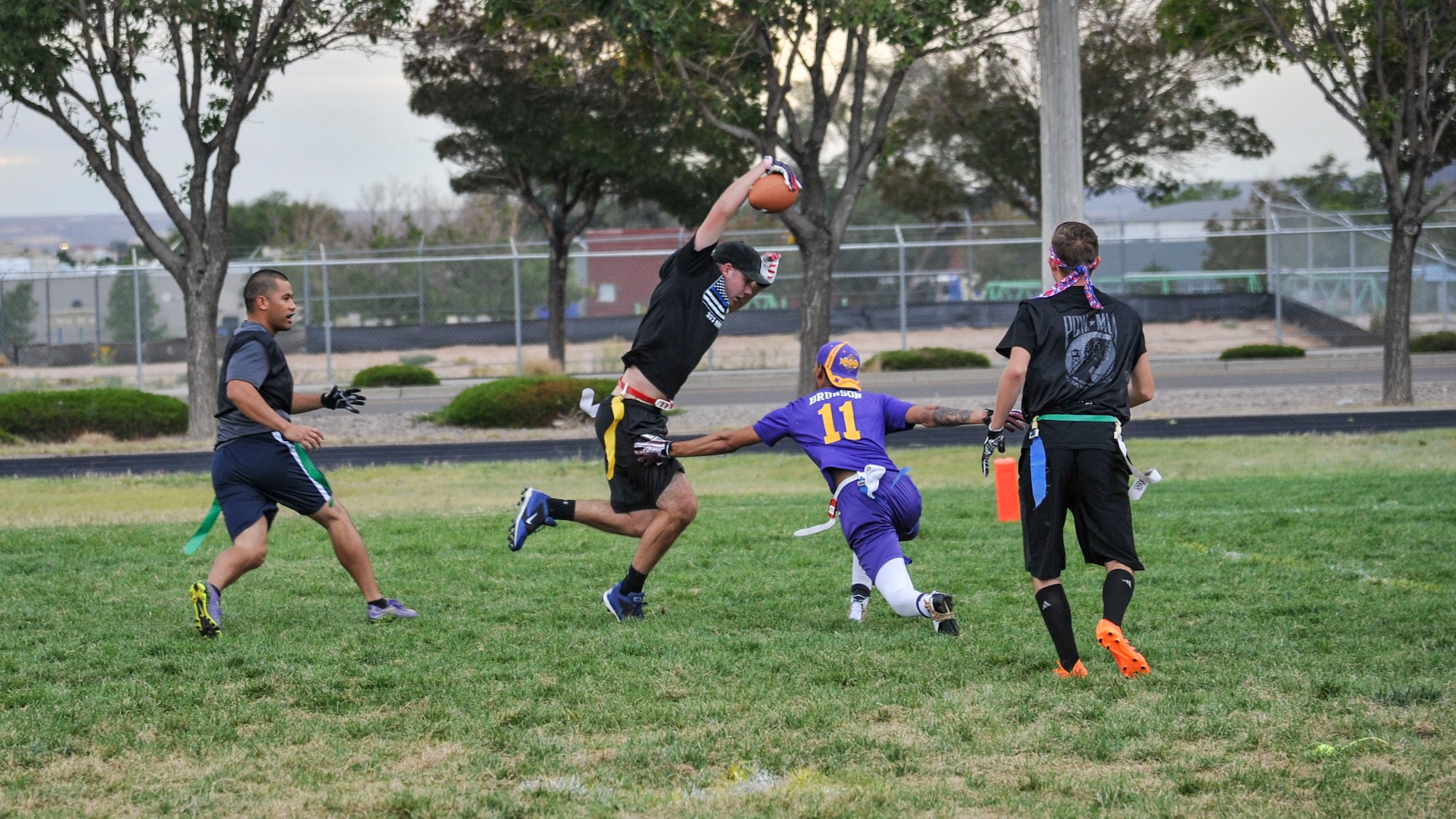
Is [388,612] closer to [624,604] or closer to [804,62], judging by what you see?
[624,604]

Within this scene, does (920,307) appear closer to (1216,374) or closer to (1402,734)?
(1216,374)

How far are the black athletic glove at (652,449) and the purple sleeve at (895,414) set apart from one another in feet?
3.59

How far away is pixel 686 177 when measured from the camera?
87.2 feet

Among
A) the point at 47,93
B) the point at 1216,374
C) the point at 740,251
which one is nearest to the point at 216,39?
the point at 47,93

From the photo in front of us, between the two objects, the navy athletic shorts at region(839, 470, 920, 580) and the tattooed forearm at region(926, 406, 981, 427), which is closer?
the tattooed forearm at region(926, 406, 981, 427)

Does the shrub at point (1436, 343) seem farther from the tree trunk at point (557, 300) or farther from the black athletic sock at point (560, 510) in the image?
the black athletic sock at point (560, 510)

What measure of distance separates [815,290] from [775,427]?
12.4 metres

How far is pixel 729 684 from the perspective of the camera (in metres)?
5.36

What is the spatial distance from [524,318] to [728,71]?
58.2 ft

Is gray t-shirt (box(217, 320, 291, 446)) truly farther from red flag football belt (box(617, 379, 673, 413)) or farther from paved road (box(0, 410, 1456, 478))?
paved road (box(0, 410, 1456, 478))

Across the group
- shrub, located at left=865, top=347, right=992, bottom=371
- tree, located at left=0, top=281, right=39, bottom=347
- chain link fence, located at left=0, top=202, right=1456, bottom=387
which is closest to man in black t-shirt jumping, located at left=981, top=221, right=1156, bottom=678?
shrub, located at left=865, top=347, right=992, bottom=371

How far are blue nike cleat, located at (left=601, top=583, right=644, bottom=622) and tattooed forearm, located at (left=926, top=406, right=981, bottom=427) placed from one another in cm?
179

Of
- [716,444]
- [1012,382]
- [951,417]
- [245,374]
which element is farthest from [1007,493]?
[245,374]

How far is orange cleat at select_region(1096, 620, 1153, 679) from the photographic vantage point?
5270mm
